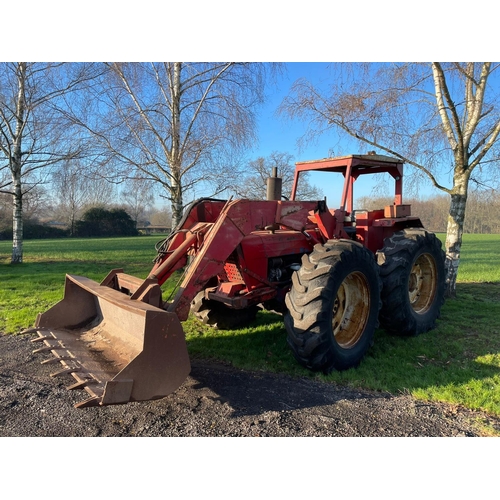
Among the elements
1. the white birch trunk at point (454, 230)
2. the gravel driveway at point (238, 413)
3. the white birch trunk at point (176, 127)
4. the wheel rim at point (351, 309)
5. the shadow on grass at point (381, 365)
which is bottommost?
the gravel driveway at point (238, 413)

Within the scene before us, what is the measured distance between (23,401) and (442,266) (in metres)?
5.86

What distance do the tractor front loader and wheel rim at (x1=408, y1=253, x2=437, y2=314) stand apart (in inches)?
0.6

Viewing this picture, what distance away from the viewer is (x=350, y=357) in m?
4.35

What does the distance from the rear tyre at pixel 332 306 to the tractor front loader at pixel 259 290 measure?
1 cm

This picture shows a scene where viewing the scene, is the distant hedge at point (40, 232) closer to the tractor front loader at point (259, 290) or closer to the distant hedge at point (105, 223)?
the distant hedge at point (105, 223)

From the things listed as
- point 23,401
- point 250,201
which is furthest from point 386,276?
point 23,401

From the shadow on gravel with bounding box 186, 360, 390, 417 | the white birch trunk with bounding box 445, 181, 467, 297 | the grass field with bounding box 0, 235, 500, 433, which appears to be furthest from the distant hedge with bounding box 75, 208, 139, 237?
the shadow on gravel with bounding box 186, 360, 390, 417

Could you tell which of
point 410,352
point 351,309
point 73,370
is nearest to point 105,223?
point 351,309

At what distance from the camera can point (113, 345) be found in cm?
406

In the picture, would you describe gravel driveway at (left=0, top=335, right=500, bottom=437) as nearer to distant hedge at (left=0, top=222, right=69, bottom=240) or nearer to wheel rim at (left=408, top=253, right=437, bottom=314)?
wheel rim at (left=408, top=253, right=437, bottom=314)

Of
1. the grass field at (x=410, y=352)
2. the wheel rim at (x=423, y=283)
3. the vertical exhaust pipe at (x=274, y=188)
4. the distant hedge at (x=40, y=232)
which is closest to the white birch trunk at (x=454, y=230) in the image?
the grass field at (x=410, y=352)

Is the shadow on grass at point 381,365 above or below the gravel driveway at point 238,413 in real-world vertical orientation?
above

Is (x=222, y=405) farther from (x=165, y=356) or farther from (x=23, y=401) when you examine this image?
(x=23, y=401)

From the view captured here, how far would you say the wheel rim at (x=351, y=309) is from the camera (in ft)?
15.5
